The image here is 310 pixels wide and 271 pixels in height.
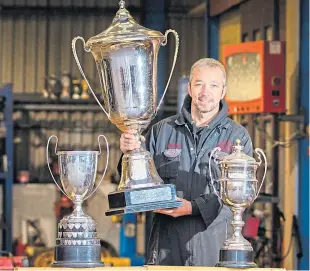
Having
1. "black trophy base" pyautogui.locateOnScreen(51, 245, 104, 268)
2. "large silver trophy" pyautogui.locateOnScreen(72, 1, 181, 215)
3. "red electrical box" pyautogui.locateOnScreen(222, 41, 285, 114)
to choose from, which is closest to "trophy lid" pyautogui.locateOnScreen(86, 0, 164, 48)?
"large silver trophy" pyautogui.locateOnScreen(72, 1, 181, 215)

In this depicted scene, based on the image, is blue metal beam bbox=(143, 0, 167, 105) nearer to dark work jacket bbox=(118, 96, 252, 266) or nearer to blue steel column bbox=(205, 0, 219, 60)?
blue steel column bbox=(205, 0, 219, 60)

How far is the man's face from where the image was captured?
4965 millimetres

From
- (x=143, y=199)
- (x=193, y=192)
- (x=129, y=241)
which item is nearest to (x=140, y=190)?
(x=143, y=199)

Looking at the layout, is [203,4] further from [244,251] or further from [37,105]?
[244,251]

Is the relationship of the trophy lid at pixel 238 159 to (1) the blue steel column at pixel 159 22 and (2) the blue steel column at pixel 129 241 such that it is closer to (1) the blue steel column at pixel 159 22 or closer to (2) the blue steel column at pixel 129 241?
(2) the blue steel column at pixel 129 241

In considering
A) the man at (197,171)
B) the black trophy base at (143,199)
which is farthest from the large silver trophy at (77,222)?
the man at (197,171)

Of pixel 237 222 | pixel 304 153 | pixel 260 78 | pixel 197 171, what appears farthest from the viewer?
pixel 260 78

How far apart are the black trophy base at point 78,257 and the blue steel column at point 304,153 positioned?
4464 millimetres

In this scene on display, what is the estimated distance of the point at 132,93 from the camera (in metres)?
4.71

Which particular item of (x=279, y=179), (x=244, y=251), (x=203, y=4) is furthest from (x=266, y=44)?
(x=244, y=251)

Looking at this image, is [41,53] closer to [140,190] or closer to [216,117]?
[216,117]

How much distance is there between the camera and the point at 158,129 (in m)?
5.19

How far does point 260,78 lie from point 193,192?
14.1 feet

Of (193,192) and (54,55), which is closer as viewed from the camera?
(193,192)
